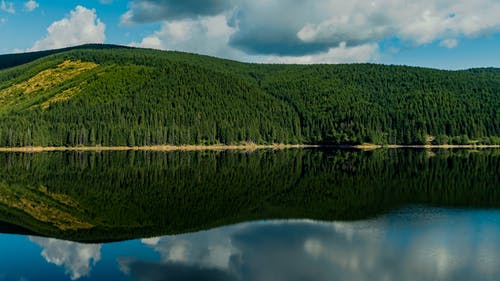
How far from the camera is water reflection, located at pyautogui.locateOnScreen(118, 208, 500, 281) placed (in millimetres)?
31500

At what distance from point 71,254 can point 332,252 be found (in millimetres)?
20087

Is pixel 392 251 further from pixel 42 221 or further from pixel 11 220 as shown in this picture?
pixel 11 220

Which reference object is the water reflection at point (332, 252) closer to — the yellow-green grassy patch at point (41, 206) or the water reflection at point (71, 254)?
the water reflection at point (71, 254)

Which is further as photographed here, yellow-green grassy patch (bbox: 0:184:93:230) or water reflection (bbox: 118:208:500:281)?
yellow-green grassy patch (bbox: 0:184:93:230)

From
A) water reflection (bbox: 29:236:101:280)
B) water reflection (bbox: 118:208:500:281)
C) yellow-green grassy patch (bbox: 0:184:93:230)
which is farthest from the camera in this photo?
yellow-green grassy patch (bbox: 0:184:93:230)

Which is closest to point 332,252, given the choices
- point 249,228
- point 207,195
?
point 249,228

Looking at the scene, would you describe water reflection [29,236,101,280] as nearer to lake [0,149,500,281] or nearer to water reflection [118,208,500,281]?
lake [0,149,500,281]

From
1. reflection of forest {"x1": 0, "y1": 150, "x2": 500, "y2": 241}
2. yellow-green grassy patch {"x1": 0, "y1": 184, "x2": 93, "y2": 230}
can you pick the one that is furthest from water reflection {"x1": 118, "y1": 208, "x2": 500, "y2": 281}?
yellow-green grassy patch {"x1": 0, "y1": 184, "x2": 93, "y2": 230}

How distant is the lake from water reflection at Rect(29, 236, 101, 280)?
0.09 m

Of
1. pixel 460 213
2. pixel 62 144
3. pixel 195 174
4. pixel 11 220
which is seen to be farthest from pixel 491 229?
pixel 62 144

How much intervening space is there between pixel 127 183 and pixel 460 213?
47.8m

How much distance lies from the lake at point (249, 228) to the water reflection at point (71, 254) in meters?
0.09

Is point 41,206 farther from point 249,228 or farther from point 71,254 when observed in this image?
point 249,228

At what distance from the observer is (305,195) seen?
208 feet
